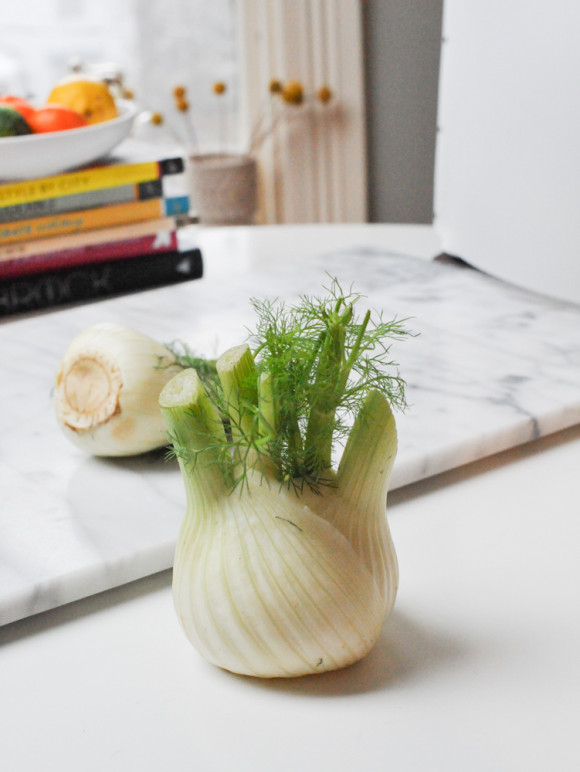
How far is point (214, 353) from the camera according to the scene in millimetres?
704

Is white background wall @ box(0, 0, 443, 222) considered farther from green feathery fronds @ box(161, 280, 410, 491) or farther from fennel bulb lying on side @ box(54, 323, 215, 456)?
green feathery fronds @ box(161, 280, 410, 491)

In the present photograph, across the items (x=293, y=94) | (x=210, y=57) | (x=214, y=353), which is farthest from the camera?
(x=210, y=57)

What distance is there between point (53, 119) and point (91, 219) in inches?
4.5

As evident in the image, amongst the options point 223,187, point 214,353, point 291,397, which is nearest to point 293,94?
point 223,187

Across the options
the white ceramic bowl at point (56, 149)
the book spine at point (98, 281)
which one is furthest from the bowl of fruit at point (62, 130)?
the book spine at point (98, 281)

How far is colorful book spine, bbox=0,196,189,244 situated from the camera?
0.95 m

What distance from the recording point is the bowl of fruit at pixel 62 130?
927 mm

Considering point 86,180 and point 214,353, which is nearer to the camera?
point 214,353

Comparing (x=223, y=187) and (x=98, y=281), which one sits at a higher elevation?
(x=98, y=281)

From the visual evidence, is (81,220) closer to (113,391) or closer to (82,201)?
(82,201)

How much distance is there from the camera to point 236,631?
0.33 meters

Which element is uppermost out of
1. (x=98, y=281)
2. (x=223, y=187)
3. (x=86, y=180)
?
(x=86, y=180)

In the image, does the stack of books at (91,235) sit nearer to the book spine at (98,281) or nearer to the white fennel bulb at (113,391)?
the book spine at (98,281)

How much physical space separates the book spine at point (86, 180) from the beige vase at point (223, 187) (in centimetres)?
130
